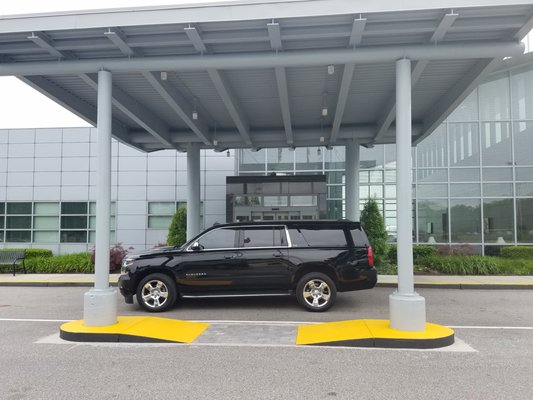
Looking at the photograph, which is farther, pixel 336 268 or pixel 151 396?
pixel 336 268

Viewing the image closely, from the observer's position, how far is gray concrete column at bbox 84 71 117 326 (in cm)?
720

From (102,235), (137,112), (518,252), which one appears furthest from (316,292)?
(518,252)

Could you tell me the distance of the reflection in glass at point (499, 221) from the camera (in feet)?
65.4

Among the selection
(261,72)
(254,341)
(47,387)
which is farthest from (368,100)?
(47,387)

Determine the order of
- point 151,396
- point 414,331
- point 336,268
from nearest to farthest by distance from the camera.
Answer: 1. point 151,396
2. point 414,331
3. point 336,268

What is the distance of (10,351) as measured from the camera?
6.34m

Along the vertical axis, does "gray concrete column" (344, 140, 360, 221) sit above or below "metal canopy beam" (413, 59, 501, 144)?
below

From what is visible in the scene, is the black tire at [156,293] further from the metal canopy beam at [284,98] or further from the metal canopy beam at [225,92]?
the metal canopy beam at [284,98]

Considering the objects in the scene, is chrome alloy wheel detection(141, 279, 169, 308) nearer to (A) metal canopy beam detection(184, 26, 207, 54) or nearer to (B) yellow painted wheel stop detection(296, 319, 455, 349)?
(B) yellow painted wheel stop detection(296, 319, 455, 349)

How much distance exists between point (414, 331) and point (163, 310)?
4.98m

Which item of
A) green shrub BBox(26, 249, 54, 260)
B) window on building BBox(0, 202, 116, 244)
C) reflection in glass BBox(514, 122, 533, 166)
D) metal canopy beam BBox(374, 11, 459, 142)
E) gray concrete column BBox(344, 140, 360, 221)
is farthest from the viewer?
window on building BBox(0, 202, 116, 244)

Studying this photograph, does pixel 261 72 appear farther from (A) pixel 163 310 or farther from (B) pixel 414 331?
(B) pixel 414 331

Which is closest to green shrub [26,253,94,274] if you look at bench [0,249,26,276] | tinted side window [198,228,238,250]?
bench [0,249,26,276]

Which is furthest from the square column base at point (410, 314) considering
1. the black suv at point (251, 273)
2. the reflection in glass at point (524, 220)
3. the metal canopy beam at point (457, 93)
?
the reflection in glass at point (524, 220)
